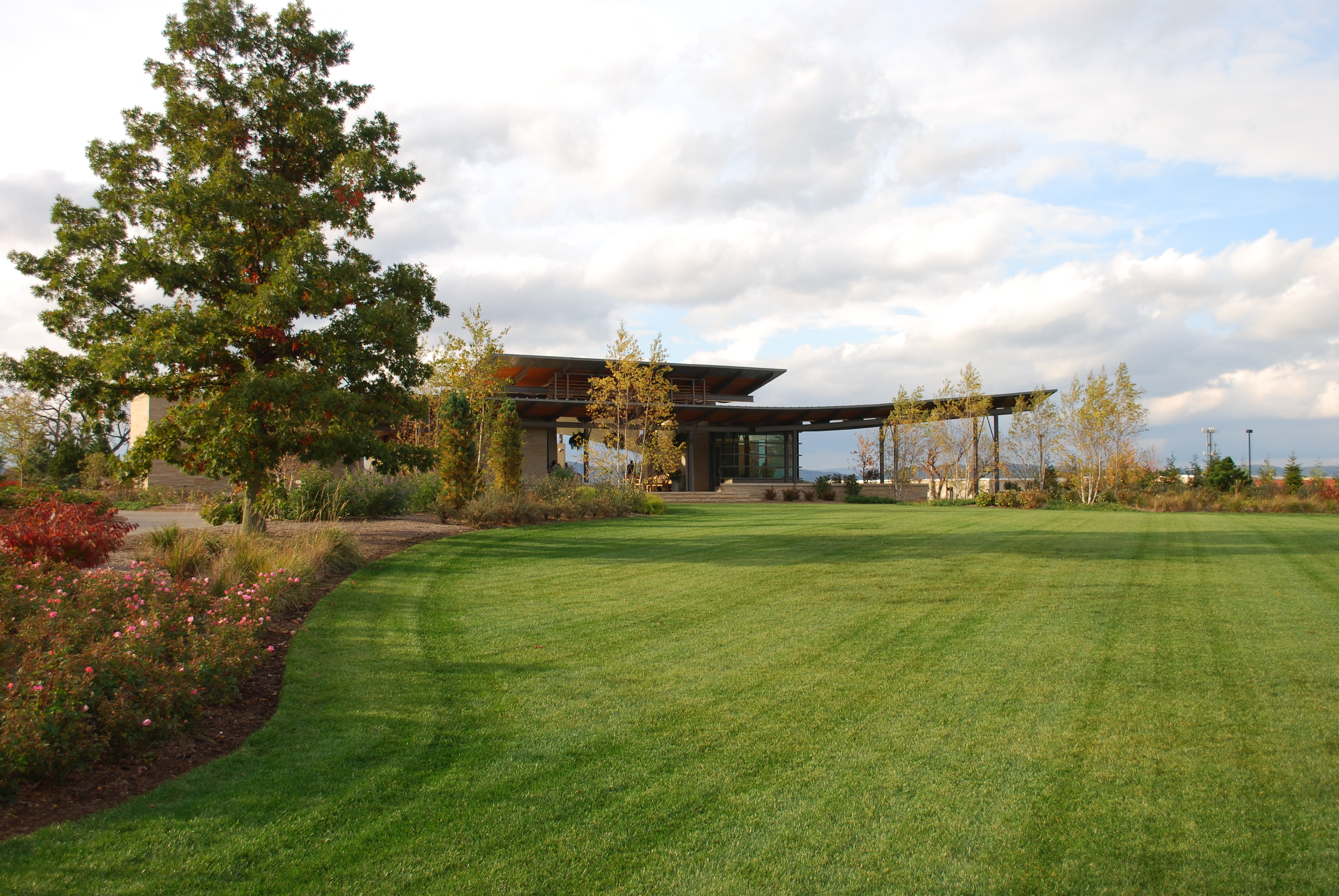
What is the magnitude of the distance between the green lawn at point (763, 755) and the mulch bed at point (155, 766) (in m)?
0.15

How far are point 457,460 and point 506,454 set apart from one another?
1.95 metres

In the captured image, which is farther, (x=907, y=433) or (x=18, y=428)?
(x=907, y=433)

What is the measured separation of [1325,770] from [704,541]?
32.4 feet

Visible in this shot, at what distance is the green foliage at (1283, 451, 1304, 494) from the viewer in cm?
2861

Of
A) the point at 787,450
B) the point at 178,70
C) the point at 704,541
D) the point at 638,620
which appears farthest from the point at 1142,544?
the point at 787,450

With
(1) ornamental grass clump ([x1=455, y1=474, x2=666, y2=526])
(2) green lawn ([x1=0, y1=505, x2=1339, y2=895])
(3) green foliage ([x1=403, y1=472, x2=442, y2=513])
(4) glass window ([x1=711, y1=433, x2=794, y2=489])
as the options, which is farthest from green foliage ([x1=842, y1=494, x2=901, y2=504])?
(2) green lawn ([x1=0, y1=505, x2=1339, y2=895])

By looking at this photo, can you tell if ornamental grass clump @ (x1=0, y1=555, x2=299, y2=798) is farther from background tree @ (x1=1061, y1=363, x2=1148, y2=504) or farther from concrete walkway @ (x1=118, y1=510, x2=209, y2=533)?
background tree @ (x1=1061, y1=363, x2=1148, y2=504)

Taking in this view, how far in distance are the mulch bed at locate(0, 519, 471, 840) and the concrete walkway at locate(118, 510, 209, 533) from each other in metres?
7.71

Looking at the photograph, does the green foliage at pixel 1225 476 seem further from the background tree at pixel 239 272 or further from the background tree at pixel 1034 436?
the background tree at pixel 239 272

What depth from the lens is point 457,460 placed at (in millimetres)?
16094

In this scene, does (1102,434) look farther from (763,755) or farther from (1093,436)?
(763,755)

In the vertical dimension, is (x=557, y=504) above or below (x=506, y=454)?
below

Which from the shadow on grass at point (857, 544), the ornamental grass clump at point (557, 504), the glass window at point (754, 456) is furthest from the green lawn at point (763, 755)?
the glass window at point (754, 456)

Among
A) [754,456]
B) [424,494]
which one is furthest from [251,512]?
[754,456]
